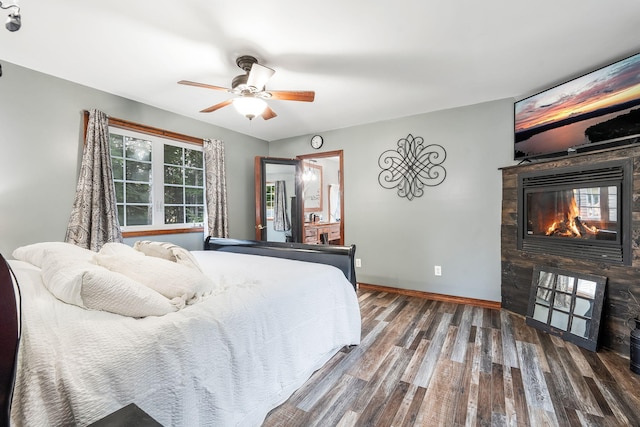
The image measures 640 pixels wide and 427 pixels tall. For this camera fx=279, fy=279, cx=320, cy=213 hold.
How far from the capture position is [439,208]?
11.7ft

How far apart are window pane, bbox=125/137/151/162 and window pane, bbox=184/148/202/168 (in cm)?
48

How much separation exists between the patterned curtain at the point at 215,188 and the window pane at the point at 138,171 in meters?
0.73

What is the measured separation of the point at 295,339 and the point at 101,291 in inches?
39.8

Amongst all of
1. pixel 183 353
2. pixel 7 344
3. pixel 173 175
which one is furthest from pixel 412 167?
pixel 7 344

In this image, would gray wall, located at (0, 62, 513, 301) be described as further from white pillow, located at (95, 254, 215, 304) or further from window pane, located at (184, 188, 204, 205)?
white pillow, located at (95, 254, 215, 304)

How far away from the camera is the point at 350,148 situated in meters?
4.22

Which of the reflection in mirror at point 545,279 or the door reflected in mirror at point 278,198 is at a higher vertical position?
the door reflected in mirror at point 278,198

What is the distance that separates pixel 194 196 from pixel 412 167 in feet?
9.96

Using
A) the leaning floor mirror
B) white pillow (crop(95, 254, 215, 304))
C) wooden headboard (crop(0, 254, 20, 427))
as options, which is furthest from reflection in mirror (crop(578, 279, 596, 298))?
wooden headboard (crop(0, 254, 20, 427))

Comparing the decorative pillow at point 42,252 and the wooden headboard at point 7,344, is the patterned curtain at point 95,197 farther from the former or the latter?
the wooden headboard at point 7,344

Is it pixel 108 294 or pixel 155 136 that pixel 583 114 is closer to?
pixel 108 294

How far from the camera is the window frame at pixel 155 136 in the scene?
3098 mm

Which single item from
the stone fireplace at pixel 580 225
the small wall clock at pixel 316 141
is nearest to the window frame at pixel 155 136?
the small wall clock at pixel 316 141

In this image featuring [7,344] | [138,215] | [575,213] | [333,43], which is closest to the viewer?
[7,344]
